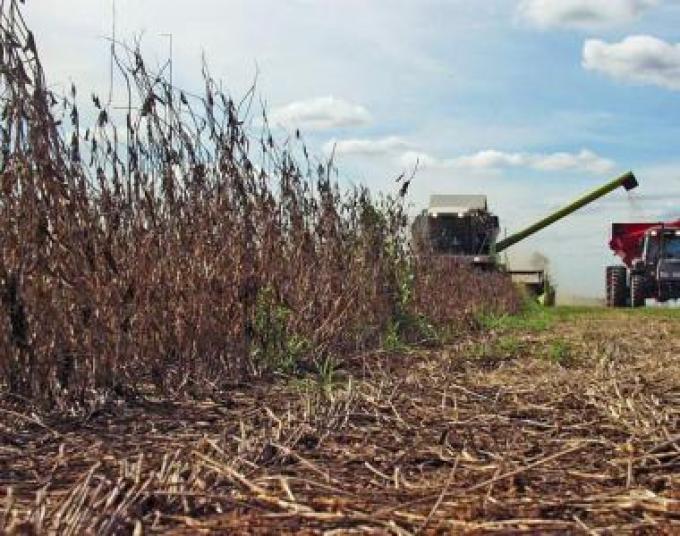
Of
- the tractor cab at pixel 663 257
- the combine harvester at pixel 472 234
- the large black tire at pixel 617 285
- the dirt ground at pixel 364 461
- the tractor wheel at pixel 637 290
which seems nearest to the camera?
the dirt ground at pixel 364 461

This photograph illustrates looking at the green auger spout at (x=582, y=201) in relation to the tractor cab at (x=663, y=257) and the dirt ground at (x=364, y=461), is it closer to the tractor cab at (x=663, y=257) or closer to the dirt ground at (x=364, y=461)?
the tractor cab at (x=663, y=257)

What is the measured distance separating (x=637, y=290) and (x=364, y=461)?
23596 millimetres

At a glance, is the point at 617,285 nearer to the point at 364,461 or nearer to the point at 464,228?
the point at 464,228

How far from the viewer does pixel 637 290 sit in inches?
1004

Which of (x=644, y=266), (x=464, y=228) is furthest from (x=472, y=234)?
(x=644, y=266)

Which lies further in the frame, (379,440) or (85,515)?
(379,440)

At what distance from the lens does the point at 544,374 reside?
5863mm

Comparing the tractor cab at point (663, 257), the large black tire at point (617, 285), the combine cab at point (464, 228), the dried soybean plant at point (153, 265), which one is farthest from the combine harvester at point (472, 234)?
the dried soybean plant at point (153, 265)

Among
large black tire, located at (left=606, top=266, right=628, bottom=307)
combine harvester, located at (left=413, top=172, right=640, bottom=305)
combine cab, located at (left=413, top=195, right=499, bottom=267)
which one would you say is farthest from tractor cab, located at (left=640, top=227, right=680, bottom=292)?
combine cab, located at (left=413, top=195, right=499, bottom=267)

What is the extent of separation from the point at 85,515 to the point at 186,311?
10.2 feet

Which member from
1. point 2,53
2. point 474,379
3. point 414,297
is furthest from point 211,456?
point 414,297

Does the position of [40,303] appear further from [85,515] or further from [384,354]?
[384,354]

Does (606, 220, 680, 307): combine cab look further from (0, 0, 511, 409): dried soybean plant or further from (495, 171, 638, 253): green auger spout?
(0, 0, 511, 409): dried soybean plant

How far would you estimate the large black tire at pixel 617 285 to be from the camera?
26.8 meters
